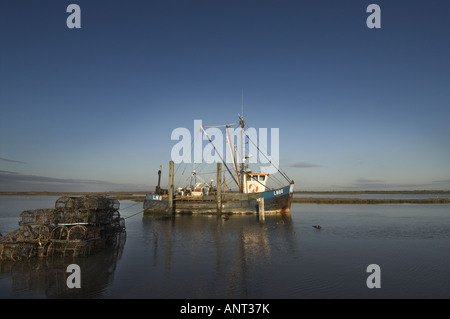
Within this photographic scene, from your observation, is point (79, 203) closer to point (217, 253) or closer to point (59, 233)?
point (59, 233)

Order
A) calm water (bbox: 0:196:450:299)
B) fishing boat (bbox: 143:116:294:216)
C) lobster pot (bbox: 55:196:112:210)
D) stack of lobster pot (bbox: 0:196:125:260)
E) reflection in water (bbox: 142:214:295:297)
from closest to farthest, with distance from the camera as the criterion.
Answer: calm water (bbox: 0:196:450:299) < reflection in water (bbox: 142:214:295:297) < stack of lobster pot (bbox: 0:196:125:260) < lobster pot (bbox: 55:196:112:210) < fishing boat (bbox: 143:116:294:216)

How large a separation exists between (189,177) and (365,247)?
24378mm

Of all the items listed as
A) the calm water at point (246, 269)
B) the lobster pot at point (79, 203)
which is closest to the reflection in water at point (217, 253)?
the calm water at point (246, 269)

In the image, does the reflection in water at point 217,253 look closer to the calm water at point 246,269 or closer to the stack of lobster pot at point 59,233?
the calm water at point 246,269

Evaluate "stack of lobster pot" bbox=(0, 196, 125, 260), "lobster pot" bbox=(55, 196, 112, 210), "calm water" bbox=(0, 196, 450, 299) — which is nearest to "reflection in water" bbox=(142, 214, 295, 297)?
"calm water" bbox=(0, 196, 450, 299)

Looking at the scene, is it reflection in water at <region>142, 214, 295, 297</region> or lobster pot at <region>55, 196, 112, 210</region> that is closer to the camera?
reflection in water at <region>142, 214, 295, 297</region>

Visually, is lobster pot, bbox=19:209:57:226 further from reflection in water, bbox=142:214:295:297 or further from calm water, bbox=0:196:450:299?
reflection in water, bbox=142:214:295:297

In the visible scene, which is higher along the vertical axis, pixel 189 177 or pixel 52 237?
pixel 189 177

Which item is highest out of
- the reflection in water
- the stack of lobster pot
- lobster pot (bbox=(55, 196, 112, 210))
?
lobster pot (bbox=(55, 196, 112, 210))

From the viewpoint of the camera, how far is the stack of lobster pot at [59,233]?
12451mm

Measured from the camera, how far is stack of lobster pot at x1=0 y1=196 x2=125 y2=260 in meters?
12.5
